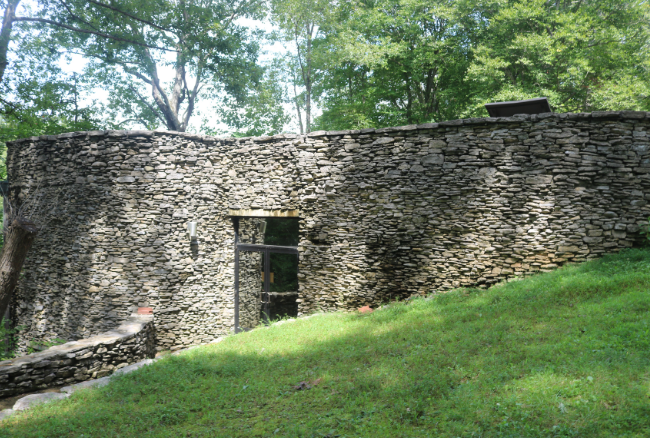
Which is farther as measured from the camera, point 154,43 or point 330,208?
point 154,43

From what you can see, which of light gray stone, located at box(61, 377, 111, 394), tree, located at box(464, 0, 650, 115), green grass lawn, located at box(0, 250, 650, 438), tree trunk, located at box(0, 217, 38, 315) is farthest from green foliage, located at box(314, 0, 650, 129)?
light gray stone, located at box(61, 377, 111, 394)

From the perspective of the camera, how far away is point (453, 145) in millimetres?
7156

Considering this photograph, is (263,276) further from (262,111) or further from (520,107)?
(262,111)

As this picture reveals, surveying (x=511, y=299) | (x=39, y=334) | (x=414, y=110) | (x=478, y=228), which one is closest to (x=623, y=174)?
(x=478, y=228)

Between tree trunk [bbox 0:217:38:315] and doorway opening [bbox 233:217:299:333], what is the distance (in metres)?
4.17

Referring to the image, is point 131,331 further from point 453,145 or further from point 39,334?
point 453,145

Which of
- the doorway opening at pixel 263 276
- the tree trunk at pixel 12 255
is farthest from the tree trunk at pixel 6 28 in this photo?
the doorway opening at pixel 263 276

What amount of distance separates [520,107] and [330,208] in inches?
165

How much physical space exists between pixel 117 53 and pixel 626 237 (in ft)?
57.8

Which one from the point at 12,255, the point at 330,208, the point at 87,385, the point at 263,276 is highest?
the point at 330,208

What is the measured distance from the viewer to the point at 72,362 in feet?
18.9

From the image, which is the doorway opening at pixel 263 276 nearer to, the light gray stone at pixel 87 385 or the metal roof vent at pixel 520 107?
the light gray stone at pixel 87 385

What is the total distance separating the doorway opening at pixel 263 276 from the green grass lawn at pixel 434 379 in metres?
3.51

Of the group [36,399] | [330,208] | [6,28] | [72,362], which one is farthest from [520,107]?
[6,28]
